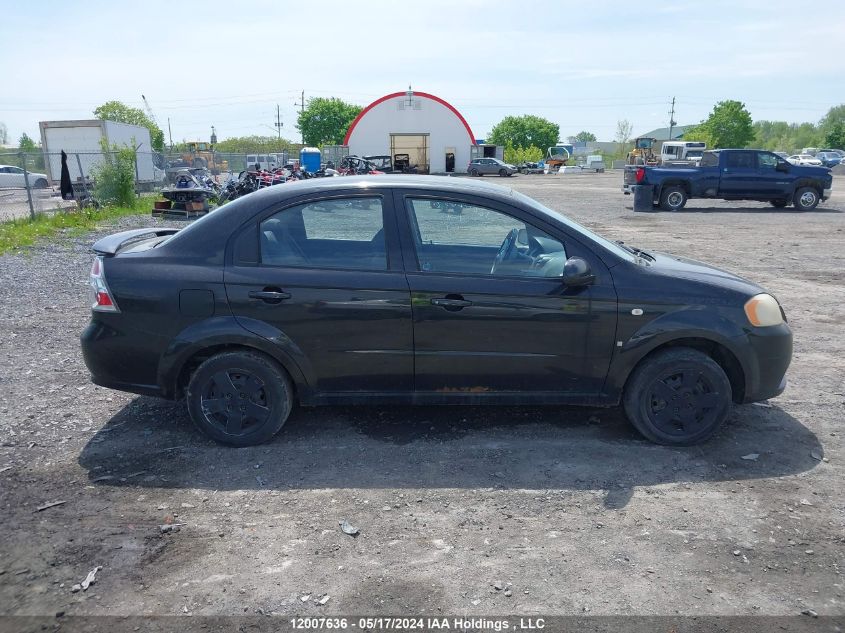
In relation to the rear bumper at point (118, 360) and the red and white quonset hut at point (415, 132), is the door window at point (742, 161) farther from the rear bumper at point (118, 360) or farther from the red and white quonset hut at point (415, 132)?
the red and white quonset hut at point (415, 132)

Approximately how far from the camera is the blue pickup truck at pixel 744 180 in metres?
21.6

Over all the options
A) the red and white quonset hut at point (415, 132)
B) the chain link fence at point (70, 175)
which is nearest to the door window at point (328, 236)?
the chain link fence at point (70, 175)

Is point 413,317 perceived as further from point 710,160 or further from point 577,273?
point 710,160

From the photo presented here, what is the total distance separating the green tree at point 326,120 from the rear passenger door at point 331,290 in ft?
299

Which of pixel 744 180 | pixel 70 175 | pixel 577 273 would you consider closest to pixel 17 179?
pixel 70 175

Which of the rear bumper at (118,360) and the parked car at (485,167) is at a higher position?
the parked car at (485,167)

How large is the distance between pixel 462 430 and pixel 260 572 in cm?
188

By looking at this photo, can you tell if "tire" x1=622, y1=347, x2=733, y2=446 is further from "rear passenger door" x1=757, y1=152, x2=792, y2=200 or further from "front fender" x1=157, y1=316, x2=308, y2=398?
"rear passenger door" x1=757, y1=152, x2=792, y2=200

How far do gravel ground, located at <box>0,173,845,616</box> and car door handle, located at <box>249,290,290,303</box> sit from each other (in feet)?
3.24

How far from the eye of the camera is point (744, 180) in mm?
21688

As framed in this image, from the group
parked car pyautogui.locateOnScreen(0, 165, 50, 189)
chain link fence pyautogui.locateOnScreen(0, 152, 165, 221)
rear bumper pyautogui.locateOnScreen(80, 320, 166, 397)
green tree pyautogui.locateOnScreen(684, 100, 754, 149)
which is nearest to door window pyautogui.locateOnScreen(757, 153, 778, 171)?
chain link fence pyautogui.locateOnScreen(0, 152, 165, 221)

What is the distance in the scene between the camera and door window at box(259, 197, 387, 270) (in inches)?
169

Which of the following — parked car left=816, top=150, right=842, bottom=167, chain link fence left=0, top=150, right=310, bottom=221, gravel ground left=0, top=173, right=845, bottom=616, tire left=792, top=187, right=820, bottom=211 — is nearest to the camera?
gravel ground left=0, top=173, right=845, bottom=616

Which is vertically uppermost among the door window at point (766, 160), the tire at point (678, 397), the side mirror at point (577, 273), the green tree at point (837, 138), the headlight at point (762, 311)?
the green tree at point (837, 138)
